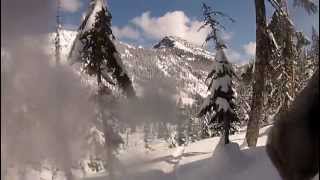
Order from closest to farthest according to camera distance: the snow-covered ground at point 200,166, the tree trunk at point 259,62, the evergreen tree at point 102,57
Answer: the snow-covered ground at point 200,166, the tree trunk at point 259,62, the evergreen tree at point 102,57

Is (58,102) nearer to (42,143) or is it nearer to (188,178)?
(42,143)

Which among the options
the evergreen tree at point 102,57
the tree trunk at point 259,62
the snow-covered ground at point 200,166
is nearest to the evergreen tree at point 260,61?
the tree trunk at point 259,62

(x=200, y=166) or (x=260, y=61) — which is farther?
(x=200, y=166)

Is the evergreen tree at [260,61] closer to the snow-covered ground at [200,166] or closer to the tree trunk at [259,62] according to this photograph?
the tree trunk at [259,62]

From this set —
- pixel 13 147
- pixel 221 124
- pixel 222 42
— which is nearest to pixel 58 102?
pixel 13 147

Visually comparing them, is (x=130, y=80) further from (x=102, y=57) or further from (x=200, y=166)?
(x=200, y=166)

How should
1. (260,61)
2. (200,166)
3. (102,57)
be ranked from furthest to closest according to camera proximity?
(102,57)
(200,166)
(260,61)

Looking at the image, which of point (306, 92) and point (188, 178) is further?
point (188, 178)

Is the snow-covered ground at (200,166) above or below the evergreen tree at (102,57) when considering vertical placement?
below

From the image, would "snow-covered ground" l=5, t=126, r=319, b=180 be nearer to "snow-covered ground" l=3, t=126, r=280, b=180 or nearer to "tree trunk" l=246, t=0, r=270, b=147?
"snow-covered ground" l=3, t=126, r=280, b=180

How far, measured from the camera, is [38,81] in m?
3.73

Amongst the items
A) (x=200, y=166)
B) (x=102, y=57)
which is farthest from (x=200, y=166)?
(x=102, y=57)

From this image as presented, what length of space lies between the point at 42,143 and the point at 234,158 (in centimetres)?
1192

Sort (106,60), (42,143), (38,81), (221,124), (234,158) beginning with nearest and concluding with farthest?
(38,81), (42,143), (234,158), (106,60), (221,124)
